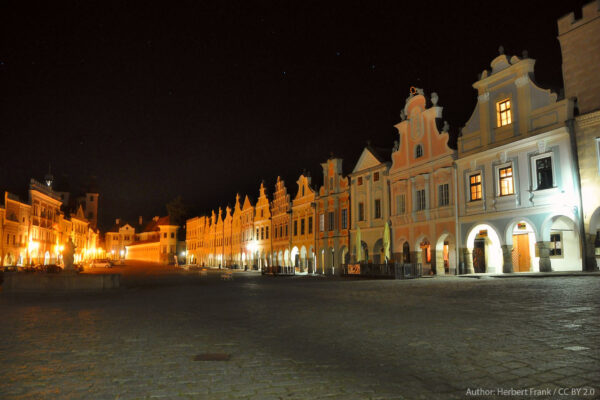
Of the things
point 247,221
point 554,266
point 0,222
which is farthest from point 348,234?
point 0,222

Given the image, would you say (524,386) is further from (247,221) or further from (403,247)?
(247,221)

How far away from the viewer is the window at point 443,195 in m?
33.1

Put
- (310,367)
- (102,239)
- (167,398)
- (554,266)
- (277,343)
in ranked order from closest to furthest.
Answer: (167,398) < (310,367) < (277,343) < (554,266) < (102,239)

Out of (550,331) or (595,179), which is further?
(595,179)

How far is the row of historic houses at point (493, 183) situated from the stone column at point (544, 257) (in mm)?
54

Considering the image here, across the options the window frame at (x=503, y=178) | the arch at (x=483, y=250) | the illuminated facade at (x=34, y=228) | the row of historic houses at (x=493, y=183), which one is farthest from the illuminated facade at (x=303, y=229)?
the illuminated facade at (x=34, y=228)

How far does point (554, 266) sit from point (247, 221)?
52535 millimetres

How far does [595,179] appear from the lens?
22.8 metres

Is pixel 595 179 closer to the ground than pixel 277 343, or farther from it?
farther from it

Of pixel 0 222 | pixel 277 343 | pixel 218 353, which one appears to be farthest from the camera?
pixel 0 222

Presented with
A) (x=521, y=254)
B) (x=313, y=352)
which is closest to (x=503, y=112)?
(x=521, y=254)

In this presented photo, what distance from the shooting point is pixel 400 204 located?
3794 centimetres

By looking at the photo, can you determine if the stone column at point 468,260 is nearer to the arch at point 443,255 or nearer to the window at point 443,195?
the arch at point 443,255

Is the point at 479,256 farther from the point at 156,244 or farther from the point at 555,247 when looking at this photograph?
the point at 156,244
